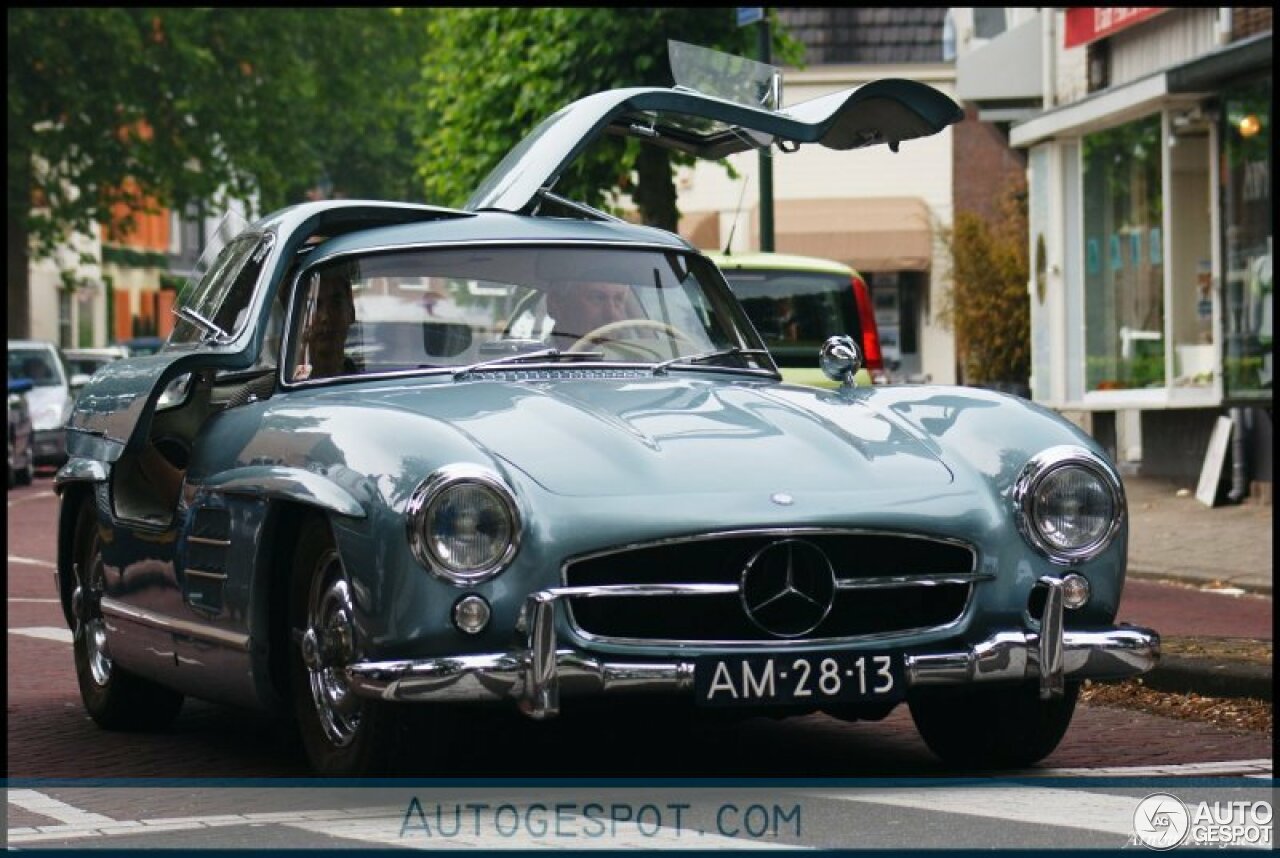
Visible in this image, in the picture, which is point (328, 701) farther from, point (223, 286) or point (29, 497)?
point (29, 497)

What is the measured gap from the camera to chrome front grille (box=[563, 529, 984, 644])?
21.5ft

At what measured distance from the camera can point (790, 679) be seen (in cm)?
654

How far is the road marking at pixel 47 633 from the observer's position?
40.7 feet

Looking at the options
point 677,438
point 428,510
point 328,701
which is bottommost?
point 328,701

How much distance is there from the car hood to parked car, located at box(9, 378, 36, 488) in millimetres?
23391

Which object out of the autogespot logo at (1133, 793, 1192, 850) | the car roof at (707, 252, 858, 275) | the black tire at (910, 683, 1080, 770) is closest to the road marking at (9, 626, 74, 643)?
the car roof at (707, 252, 858, 275)

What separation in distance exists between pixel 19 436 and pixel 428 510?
24.6 meters

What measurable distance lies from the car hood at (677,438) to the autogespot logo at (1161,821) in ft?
3.26

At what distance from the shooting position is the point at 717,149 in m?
9.52

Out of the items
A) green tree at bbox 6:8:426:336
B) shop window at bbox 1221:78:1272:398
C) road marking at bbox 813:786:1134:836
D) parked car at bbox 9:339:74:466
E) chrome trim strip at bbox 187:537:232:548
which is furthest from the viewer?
green tree at bbox 6:8:426:336

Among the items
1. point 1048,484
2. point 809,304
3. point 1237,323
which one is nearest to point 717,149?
point 1048,484

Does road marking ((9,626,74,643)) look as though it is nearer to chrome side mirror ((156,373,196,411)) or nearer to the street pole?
chrome side mirror ((156,373,196,411))

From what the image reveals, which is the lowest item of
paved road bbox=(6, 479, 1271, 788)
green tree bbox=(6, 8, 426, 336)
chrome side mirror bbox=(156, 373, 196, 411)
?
paved road bbox=(6, 479, 1271, 788)

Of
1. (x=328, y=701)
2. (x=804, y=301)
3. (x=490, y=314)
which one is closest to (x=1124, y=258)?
(x=804, y=301)
